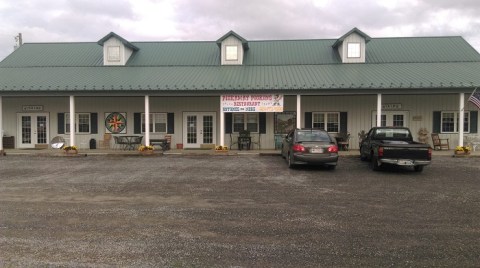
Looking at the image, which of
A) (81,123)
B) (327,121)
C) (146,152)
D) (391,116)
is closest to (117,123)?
(81,123)

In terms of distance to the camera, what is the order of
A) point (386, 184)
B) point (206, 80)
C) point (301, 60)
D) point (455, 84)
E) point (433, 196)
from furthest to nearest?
point (301, 60) < point (206, 80) < point (455, 84) < point (386, 184) < point (433, 196)

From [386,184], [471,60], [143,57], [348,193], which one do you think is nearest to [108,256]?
[348,193]

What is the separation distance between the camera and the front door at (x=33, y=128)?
21516 millimetres

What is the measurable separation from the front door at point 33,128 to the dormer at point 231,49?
37.3ft

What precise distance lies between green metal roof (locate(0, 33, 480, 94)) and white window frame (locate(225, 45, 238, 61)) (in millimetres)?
784

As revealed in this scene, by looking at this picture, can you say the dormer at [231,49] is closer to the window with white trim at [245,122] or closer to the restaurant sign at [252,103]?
the window with white trim at [245,122]

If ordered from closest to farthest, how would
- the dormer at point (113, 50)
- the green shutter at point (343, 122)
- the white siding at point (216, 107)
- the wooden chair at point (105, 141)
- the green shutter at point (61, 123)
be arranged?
the white siding at point (216, 107), the green shutter at point (343, 122), the wooden chair at point (105, 141), the green shutter at point (61, 123), the dormer at point (113, 50)

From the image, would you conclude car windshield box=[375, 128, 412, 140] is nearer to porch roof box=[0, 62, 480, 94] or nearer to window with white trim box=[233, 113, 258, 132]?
porch roof box=[0, 62, 480, 94]

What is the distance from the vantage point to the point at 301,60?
22.8m

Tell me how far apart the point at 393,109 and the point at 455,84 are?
11.6 ft

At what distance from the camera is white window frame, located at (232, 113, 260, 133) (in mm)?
20938

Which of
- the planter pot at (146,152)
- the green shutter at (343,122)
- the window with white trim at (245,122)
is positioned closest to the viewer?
the planter pot at (146,152)

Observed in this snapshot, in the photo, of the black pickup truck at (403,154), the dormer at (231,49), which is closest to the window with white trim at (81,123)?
the dormer at (231,49)

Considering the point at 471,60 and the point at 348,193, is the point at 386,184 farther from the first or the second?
the point at 471,60
